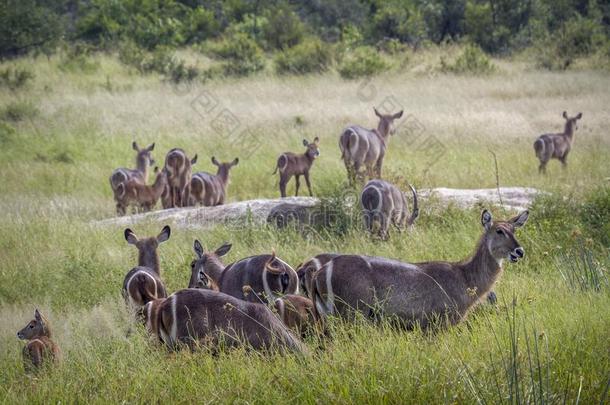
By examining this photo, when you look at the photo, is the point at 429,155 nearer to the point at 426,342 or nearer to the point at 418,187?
Answer: the point at 418,187

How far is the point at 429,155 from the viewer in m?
15.6

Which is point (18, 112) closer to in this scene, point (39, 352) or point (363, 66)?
point (363, 66)

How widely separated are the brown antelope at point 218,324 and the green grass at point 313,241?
0.14m


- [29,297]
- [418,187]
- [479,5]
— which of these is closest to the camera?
[29,297]

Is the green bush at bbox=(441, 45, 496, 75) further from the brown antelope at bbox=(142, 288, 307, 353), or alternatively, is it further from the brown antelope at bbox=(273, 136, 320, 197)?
the brown antelope at bbox=(142, 288, 307, 353)

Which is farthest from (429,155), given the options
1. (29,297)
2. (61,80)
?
(61,80)

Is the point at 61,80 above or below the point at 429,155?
above

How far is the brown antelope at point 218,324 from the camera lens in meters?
5.32

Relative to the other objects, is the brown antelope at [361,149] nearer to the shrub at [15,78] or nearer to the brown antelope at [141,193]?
the brown antelope at [141,193]

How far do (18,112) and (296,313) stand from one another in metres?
14.4

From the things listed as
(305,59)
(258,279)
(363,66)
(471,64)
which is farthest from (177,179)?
(471,64)

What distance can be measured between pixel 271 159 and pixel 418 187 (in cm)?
448

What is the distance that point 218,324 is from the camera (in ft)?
17.9

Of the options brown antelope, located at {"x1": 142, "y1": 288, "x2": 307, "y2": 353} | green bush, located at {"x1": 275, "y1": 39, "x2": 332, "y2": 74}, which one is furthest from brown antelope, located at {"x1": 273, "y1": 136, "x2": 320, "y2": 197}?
green bush, located at {"x1": 275, "y1": 39, "x2": 332, "y2": 74}
